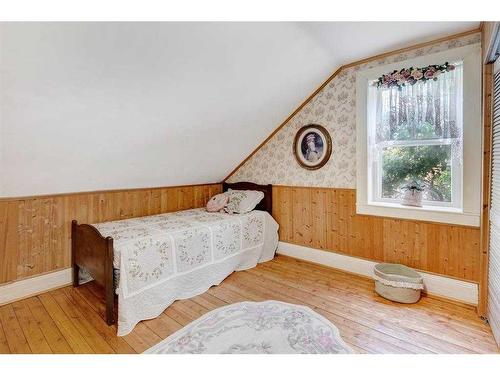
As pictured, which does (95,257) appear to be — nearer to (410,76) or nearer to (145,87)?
(145,87)

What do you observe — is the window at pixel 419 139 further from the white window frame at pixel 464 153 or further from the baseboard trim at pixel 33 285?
the baseboard trim at pixel 33 285

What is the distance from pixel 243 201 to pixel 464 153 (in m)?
2.32

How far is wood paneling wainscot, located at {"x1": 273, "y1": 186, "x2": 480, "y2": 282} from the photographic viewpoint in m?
2.41

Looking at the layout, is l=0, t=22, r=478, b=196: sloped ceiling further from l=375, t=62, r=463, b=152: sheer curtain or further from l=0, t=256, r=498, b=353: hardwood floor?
l=0, t=256, r=498, b=353: hardwood floor

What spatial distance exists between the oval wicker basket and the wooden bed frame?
229cm

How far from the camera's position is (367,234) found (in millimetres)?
2939

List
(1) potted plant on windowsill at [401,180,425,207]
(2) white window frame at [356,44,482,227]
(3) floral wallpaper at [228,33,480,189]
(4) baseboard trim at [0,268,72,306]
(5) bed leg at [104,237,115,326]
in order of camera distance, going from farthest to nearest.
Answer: (3) floral wallpaper at [228,33,480,189] → (1) potted plant on windowsill at [401,180,425,207] → (4) baseboard trim at [0,268,72,306] → (2) white window frame at [356,44,482,227] → (5) bed leg at [104,237,115,326]

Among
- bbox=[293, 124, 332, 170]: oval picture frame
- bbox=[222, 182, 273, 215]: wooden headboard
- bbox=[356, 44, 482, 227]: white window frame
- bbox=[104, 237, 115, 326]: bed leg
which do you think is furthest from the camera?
bbox=[222, 182, 273, 215]: wooden headboard

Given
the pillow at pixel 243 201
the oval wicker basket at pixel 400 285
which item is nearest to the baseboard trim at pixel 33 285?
the pillow at pixel 243 201

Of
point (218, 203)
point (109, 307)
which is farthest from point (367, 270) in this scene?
point (109, 307)

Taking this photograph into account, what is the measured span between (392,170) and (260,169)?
1.71m

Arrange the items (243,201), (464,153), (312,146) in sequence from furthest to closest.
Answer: (243,201) → (312,146) → (464,153)

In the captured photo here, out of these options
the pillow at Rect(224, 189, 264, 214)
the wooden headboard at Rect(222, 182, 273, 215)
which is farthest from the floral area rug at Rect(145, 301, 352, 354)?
the wooden headboard at Rect(222, 182, 273, 215)
